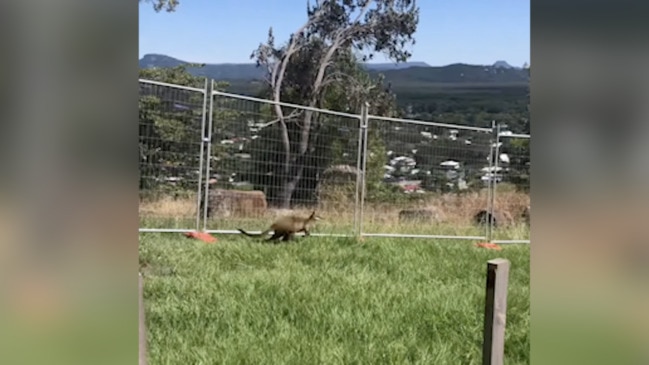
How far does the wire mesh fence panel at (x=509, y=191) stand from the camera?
16.3 feet

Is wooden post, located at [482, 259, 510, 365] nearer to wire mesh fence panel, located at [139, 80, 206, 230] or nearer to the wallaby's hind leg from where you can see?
the wallaby's hind leg

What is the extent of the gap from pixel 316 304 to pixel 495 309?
1416mm

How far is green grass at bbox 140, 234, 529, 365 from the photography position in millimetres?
2146

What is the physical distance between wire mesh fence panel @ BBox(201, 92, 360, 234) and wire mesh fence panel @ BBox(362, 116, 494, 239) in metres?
0.20

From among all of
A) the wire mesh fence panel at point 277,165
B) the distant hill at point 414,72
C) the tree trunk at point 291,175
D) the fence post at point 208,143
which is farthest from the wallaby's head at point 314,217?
the distant hill at point 414,72

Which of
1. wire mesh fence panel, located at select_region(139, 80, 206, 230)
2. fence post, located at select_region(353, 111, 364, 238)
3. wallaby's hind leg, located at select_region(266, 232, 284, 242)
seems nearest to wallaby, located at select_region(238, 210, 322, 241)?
wallaby's hind leg, located at select_region(266, 232, 284, 242)

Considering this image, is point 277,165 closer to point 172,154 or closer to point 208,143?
point 208,143

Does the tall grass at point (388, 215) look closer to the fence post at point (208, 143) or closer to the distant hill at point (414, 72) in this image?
the fence post at point (208, 143)

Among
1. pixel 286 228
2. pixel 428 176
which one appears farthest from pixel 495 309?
pixel 428 176

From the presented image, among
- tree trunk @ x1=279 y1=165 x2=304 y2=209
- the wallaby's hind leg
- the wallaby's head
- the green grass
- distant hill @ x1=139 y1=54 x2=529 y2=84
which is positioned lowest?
the green grass

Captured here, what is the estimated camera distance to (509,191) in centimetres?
521

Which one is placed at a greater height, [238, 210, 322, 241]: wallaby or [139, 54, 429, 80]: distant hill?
[139, 54, 429, 80]: distant hill

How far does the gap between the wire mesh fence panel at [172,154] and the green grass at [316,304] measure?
0.77 ft
